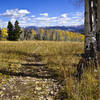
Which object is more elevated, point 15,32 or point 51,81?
point 15,32

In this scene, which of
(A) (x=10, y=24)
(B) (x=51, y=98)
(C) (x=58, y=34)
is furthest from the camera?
(C) (x=58, y=34)

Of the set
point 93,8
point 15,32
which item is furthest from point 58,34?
point 93,8

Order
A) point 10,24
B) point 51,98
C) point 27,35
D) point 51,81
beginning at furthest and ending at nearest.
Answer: point 27,35 → point 10,24 → point 51,81 → point 51,98

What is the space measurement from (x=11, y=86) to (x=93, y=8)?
3436 mm

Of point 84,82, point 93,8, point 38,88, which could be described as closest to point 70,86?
point 84,82

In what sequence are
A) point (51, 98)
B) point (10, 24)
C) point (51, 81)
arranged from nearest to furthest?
point (51, 98), point (51, 81), point (10, 24)

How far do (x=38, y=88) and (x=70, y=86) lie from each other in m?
0.87

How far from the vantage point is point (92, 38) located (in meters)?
3.26

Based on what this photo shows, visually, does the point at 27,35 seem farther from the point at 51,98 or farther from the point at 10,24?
the point at 51,98

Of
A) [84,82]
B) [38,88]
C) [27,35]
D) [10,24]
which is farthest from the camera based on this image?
[27,35]

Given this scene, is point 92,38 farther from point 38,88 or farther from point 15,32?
point 15,32

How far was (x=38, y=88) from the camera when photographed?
277 centimetres

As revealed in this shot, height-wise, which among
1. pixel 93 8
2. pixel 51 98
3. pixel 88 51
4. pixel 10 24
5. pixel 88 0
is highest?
pixel 10 24

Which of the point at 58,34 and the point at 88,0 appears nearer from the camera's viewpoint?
the point at 88,0
